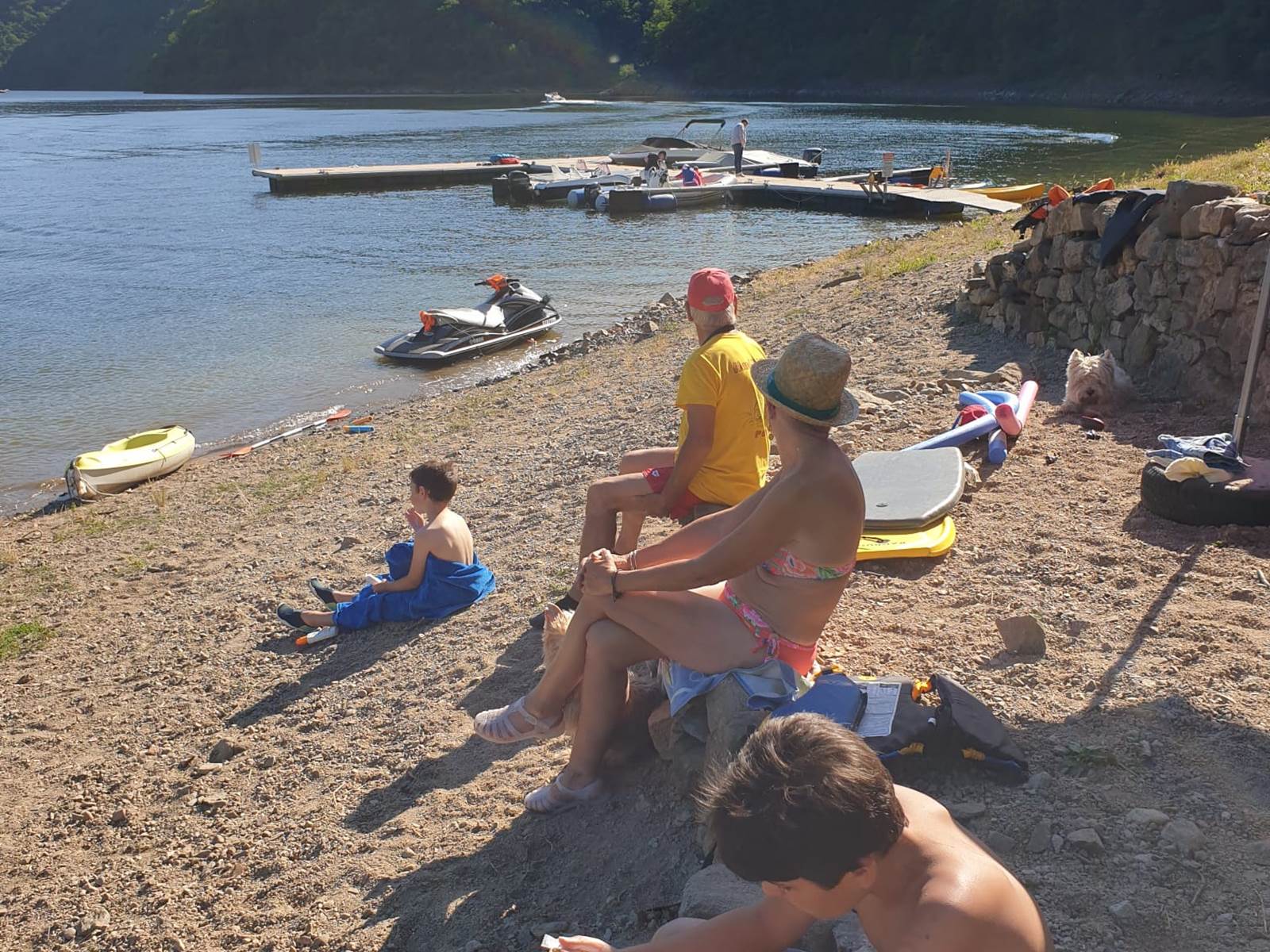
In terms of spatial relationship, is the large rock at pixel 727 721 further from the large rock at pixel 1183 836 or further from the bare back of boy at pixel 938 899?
the large rock at pixel 1183 836

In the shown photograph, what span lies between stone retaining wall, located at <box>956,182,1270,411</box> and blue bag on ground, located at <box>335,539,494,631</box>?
4.42 meters

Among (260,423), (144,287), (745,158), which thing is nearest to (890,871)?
(260,423)

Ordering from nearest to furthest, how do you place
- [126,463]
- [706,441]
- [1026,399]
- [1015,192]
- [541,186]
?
[706,441] → [1026,399] → [126,463] → [1015,192] → [541,186]

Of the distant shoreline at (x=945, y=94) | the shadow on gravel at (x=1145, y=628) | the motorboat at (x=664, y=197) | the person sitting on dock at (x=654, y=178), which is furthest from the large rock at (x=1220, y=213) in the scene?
the distant shoreline at (x=945, y=94)

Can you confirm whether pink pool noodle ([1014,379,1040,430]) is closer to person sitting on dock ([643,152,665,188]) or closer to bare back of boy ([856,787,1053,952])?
bare back of boy ([856,787,1053,952])

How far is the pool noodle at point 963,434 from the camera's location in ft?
20.1

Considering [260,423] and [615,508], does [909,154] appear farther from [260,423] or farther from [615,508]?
[615,508]

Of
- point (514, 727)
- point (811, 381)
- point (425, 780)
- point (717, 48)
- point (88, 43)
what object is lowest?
point (425, 780)

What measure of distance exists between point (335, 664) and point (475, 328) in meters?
10.4

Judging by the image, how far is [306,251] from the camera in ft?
81.7

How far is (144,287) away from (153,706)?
18.0 meters

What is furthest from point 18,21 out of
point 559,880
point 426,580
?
point 559,880

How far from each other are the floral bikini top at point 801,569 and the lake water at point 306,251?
32.3 ft

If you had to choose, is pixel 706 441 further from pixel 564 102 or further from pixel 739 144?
pixel 564 102
